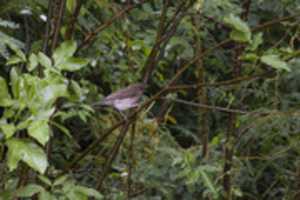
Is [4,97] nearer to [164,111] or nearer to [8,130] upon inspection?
[8,130]

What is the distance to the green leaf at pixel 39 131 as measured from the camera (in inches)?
28.2

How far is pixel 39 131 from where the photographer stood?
0.72m

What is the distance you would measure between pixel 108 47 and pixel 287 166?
69cm

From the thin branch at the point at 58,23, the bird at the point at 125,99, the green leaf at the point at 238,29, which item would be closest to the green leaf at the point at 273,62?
the green leaf at the point at 238,29

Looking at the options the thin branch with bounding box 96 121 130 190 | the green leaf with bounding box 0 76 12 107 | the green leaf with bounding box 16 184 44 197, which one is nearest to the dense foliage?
the thin branch with bounding box 96 121 130 190

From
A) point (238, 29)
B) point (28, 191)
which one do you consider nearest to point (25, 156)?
point (28, 191)

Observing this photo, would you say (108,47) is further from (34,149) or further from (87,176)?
(34,149)

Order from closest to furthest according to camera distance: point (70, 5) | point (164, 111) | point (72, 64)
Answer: point (72, 64) → point (70, 5) → point (164, 111)

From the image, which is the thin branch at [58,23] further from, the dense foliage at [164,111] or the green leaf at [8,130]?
the green leaf at [8,130]

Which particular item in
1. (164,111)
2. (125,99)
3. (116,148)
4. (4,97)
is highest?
(4,97)

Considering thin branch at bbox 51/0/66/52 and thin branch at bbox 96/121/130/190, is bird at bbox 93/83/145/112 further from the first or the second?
thin branch at bbox 51/0/66/52

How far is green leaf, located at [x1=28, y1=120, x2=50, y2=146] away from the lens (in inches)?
28.2

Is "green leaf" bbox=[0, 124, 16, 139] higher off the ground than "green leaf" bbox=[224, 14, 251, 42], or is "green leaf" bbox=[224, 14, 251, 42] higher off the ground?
"green leaf" bbox=[224, 14, 251, 42]

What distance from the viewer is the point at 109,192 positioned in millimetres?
1572
